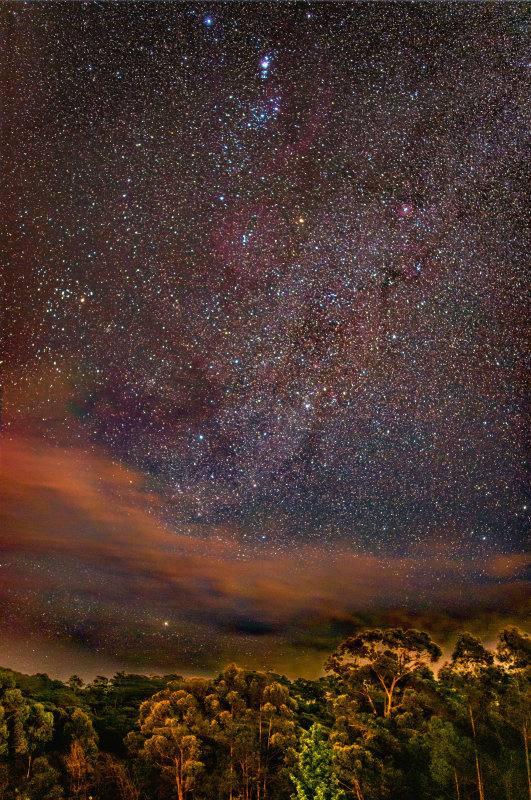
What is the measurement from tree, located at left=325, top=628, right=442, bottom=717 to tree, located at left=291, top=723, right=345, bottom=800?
2.75 m

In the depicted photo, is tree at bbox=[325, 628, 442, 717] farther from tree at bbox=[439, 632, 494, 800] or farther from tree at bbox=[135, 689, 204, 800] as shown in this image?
tree at bbox=[135, 689, 204, 800]

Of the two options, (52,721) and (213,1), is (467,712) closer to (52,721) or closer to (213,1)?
→ (52,721)

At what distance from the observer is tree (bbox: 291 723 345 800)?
52.2ft

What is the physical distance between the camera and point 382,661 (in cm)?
1958

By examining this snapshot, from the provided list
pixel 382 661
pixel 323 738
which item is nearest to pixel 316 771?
pixel 323 738

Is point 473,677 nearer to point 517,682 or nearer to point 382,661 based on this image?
point 517,682

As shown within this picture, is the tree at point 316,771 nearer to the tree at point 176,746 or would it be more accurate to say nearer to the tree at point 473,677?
the tree at point 176,746

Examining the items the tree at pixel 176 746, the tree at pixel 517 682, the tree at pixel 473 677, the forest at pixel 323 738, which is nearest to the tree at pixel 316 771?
the forest at pixel 323 738

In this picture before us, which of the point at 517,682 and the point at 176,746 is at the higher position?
the point at 517,682

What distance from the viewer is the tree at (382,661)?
62.5 ft

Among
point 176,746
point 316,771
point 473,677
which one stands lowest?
point 316,771

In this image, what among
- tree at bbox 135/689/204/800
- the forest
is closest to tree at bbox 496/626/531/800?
the forest

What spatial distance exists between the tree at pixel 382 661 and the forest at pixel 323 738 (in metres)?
0.04

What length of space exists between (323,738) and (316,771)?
1.64 metres
